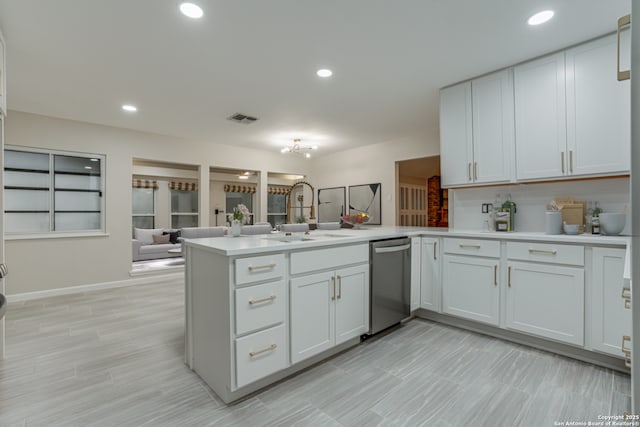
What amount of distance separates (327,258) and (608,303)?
1928mm

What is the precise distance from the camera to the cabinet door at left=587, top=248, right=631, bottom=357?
201 centimetres

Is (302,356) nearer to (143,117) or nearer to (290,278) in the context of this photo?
(290,278)

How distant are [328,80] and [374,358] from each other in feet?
8.60

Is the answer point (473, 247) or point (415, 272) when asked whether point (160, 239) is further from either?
point (473, 247)

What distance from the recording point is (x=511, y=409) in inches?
66.3

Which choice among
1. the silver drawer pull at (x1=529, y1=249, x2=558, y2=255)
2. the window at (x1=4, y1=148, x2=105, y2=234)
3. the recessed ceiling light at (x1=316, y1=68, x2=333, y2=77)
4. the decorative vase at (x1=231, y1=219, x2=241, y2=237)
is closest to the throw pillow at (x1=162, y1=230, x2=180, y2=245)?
the window at (x1=4, y1=148, x2=105, y2=234)

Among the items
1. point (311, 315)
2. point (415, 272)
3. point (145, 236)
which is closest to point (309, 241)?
point (311, 315)

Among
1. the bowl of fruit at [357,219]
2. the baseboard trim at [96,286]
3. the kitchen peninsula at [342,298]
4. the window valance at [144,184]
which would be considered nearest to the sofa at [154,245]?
the baseboard trim at [96,286]

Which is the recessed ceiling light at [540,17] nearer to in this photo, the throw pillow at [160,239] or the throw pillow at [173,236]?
the throw pillow at [173,236]

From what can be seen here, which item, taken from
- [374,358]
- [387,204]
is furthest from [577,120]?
[387,204]

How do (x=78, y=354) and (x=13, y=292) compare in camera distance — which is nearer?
(x=78, y=354)

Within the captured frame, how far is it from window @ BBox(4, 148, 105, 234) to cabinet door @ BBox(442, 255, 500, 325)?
16.3 ft

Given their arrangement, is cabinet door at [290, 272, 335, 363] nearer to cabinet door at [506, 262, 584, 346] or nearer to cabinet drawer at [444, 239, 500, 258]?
cabinet drawer at [444, 239, 500, 258]

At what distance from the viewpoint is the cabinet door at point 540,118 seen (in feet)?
8.30
